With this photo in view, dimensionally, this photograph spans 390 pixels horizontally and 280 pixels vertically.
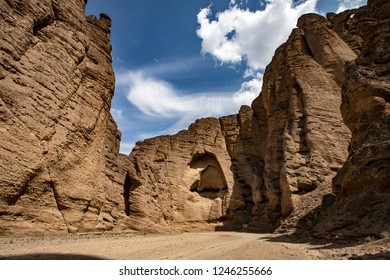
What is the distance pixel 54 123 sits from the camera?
18484 millimetres

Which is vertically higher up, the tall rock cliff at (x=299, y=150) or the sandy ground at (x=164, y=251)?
the tall rock cliff at (x=299, y=150)

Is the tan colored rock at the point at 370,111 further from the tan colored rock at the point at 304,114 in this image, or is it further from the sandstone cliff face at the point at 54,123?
the sandstone cliff face at the point at 54,123

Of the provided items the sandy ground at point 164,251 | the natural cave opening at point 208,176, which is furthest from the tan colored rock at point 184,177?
the sandy ground at point 164,251

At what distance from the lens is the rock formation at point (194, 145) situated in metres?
14.6

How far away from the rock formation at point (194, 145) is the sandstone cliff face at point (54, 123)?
8cm

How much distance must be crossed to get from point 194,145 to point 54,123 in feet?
88.9

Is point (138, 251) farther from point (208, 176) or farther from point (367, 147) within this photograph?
point (208, 176)

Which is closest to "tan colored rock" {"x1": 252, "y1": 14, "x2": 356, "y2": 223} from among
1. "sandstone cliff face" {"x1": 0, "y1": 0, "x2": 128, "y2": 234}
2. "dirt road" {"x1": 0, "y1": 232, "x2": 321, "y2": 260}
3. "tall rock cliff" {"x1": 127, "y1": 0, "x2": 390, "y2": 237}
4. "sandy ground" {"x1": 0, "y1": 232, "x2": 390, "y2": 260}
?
"tall rock cliff" {"x1": 127, "y1": 0, "x2": 390, "y2": 237}

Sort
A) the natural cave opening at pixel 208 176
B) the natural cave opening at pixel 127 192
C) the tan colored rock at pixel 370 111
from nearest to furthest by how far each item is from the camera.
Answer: the tan colored rock at pixel 370 111, the natural cave opening at pixel 127 192, the natural cave opening at pixel 208 176

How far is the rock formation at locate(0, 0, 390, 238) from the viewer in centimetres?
1459

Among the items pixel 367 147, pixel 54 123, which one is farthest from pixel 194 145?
pixel 367 147

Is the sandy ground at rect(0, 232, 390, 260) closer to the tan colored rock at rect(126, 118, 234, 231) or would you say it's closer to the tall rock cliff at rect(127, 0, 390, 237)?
the tall rock cliff at rect(127, 0, 390, 237)

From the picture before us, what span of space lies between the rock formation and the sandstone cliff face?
80 mm

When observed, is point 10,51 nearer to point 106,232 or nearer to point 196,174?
point 106,232
